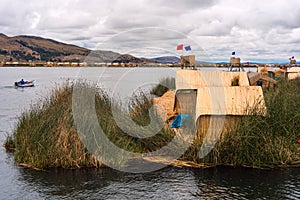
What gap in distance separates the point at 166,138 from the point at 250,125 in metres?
2.58

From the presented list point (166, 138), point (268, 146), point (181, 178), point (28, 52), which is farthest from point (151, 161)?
point (28, 52)

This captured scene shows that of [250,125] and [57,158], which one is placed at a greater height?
[250,125]

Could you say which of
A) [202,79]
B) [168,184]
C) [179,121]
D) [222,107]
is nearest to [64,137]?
[168,184]

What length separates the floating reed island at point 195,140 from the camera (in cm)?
1271

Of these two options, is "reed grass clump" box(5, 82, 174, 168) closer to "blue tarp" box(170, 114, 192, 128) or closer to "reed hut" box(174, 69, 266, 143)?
"blue tarp" box(170, 114, 192, 128)

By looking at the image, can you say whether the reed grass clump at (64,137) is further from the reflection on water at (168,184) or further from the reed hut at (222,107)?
the reed hut at (222,107)

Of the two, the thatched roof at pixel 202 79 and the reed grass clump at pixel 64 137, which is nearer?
the reed grass clump at pixel 64 137

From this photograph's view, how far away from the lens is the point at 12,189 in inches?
436

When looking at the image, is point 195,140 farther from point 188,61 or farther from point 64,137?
point 188,61

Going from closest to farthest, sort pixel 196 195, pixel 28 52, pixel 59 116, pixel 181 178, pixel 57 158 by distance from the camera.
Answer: pixel 196 195 < pixel 181 178 < pixel 57 158 < pixel 59 116 < pixel 28 52

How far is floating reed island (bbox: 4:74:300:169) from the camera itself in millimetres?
12711

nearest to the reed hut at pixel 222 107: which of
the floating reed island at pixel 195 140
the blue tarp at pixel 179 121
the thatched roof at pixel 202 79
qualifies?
the floating reed island at pixel 195 140

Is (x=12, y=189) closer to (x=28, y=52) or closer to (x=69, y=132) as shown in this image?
(x=69, y=132)

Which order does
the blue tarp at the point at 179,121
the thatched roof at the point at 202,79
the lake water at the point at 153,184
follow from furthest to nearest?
the thatched roof at the point at 202,79 < the blue tarp at the point at 179,121 < the lake water at the point at 153,184
